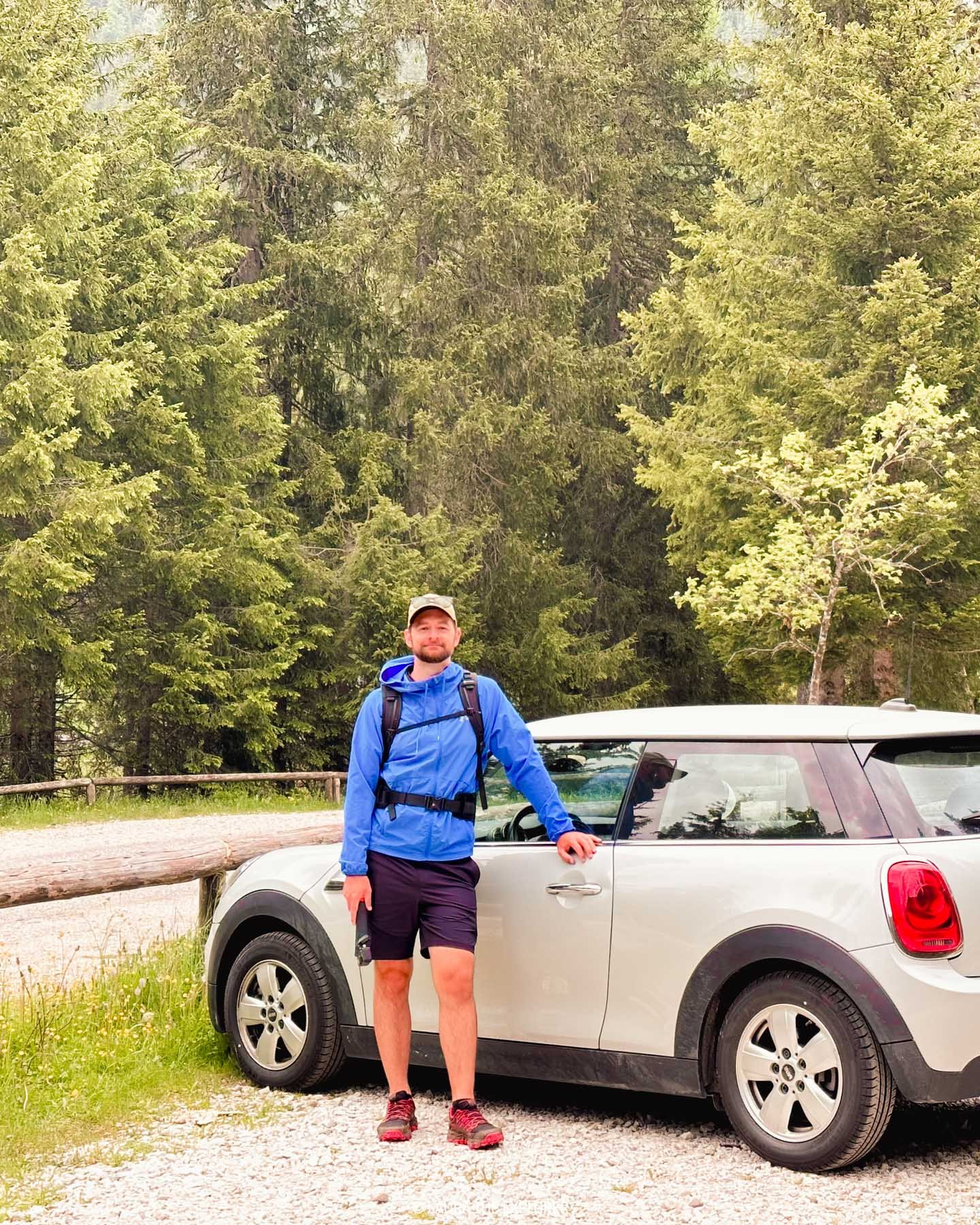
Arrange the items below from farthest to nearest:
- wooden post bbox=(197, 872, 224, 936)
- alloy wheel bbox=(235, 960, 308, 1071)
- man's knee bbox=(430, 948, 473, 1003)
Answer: wooden post bbox=(197, 872, 224, 936) → alloy wheel bbox=(235, 960, 308, 1071) → man's knee bbox=(430, 948, 473, 1003)

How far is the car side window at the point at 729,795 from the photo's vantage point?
5.77 m

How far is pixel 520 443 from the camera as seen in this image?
30484mm

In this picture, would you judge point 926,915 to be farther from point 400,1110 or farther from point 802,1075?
point 400,1110

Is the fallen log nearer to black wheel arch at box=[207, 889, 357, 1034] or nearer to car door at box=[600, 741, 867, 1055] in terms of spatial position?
black wheel arch at box=[207, 889, 357, 1034]

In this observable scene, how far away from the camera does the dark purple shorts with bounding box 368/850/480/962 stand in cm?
604

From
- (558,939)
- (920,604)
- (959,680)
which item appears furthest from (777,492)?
(558,939)

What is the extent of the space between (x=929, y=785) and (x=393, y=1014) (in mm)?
2313

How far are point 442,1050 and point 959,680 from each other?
22819 mm

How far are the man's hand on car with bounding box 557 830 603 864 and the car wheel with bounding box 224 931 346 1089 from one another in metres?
1.40

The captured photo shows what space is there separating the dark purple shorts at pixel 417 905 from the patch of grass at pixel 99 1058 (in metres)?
1.34

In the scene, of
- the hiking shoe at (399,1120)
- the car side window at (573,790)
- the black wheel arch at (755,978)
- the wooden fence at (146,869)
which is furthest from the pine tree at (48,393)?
the black wheel arch at (755,978)

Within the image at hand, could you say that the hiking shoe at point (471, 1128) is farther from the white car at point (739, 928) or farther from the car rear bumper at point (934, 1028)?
the car rear bumper at point (934, 1028)

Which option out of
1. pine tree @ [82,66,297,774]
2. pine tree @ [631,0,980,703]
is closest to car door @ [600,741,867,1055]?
pine tree @ [631,0,980,703]

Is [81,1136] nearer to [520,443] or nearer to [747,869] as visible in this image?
[747,869]
